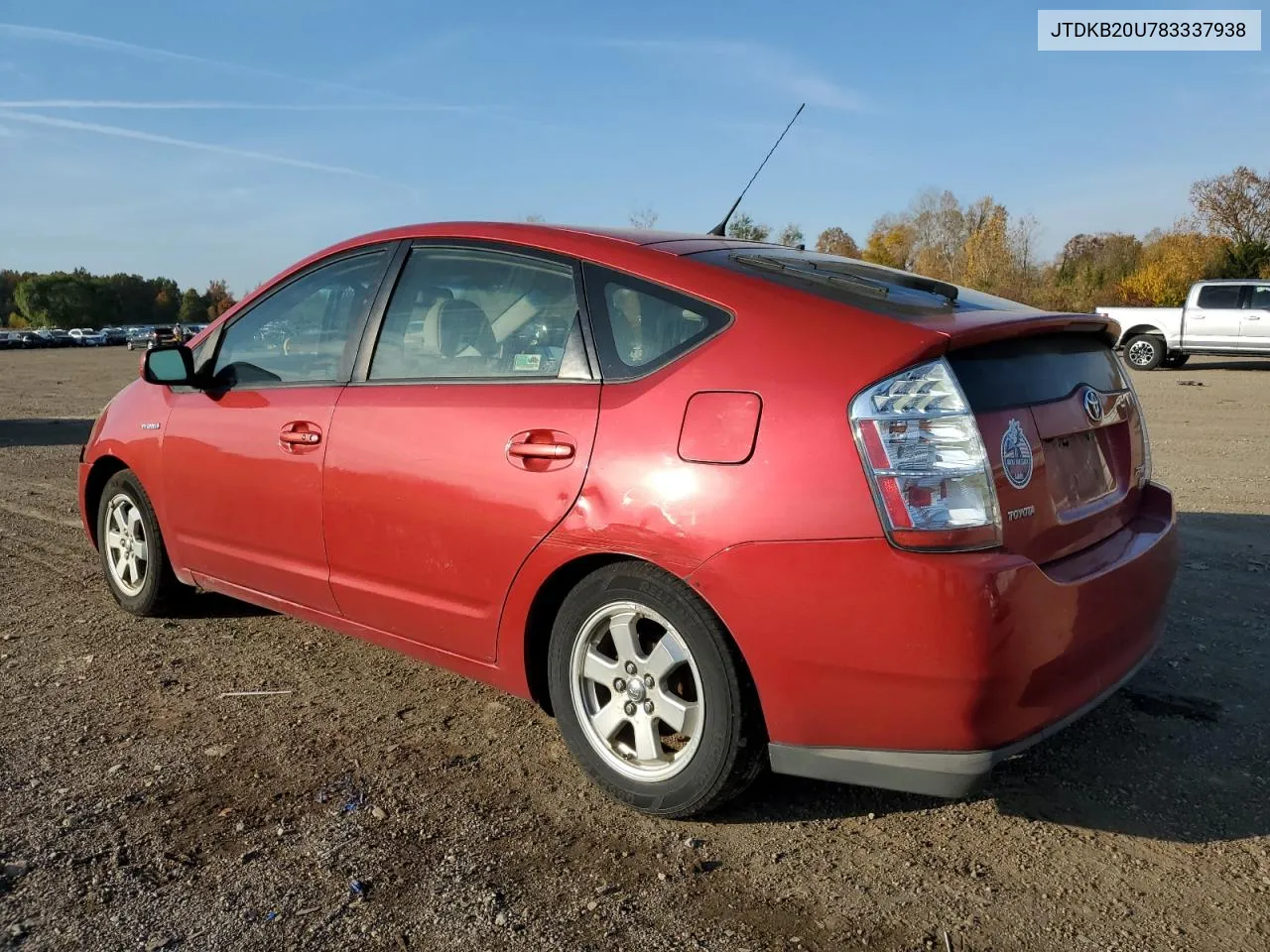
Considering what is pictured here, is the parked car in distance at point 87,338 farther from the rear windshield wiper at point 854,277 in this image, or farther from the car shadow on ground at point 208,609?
the rear windshield wiper at point 854,277

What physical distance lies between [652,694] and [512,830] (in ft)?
1.75

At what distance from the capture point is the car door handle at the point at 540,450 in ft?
9.09

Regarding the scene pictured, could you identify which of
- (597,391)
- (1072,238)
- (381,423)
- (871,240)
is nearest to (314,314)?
(381,423)

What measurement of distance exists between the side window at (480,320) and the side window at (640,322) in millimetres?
82

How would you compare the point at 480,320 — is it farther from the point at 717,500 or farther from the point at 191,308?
the point at 191,308

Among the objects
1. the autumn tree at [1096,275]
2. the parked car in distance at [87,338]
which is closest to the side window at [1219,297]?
the autumn tree at [1096,275]

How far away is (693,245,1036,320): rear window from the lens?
2584 millimetres

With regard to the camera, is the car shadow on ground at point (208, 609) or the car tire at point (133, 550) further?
the car shadow on ground at point (208, 609)

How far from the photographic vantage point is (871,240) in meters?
80.4

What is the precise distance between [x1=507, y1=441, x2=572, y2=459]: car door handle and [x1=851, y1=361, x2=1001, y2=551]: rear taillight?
2.75ft

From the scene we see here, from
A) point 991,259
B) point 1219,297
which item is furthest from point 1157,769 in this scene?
point 991,259

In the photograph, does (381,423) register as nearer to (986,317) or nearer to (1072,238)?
(986,317)

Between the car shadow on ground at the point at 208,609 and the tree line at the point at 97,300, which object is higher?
the tree line at the point at 97,300

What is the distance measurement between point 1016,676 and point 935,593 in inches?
11.3
